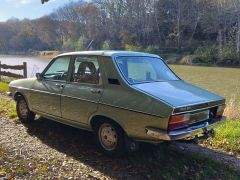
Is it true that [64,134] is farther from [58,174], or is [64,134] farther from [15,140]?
[58,174]

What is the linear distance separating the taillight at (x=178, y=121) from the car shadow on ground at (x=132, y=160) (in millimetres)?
697

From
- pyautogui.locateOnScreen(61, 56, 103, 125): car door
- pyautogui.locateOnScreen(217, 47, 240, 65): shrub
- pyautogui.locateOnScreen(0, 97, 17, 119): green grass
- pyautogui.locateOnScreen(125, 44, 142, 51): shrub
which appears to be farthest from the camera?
pyautogui.locateOnScreen(125, 44, 142, 51): shrub

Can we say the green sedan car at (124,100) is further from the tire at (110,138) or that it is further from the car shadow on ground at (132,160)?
the car shadow on ground at (132,160)

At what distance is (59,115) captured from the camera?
5922 millimetres

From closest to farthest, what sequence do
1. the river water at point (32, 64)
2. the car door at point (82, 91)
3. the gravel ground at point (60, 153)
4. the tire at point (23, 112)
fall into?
the gravel ground at point (60, 153)
the car door at point (82, 91)
the tire at point (23, 112)
the river water at point (32, 64)

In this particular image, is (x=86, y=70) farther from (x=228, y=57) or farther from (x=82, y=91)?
(x=228, y=57)

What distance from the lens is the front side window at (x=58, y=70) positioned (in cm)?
593

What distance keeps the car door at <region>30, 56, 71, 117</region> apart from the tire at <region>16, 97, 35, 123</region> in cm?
45

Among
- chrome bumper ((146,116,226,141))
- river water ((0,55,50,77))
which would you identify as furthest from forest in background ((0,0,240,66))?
chrome bumper ((146,116,226,141))

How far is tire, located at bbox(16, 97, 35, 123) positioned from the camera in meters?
7.03

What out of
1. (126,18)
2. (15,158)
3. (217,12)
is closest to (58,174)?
(15,158)

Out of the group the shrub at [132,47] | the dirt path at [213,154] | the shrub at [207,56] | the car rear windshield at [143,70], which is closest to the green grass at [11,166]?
the car rear windshield at [143,70]

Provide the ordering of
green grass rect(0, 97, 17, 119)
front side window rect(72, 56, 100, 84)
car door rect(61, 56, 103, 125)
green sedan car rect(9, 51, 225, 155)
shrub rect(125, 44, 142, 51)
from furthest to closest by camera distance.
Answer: shrub rect(125, 44, 142, 51), green grass rect(0, 97, 17, 119), front side window rect(72, 56, 100, 84), car door rect(61, 56, 103, 125), green sedan car rect(9, 51, 225, 155)

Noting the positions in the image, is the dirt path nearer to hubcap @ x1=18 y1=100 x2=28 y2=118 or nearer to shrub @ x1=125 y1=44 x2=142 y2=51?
hubcap @ x1=18 y1=100 x2=28 y2=118
